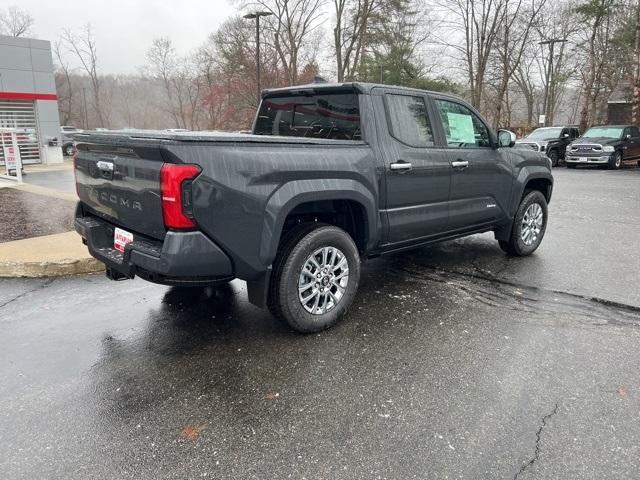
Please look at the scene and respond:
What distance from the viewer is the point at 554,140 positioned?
2084 centimetres

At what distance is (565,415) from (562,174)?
54.9 ft

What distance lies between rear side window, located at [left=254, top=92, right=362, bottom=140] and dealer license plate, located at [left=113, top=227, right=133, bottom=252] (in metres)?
1.82

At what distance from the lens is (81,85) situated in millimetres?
62969

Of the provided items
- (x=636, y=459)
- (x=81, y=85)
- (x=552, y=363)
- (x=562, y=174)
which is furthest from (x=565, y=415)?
(x=81, y=85)

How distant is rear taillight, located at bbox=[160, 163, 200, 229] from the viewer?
2.79 metres

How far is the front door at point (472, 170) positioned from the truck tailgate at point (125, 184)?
2820 millimetres

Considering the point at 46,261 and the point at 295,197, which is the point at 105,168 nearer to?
the point at 295,197

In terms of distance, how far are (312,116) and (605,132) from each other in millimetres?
19569

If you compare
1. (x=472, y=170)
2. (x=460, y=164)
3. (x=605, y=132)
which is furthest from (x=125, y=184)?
(x=605, y=132)

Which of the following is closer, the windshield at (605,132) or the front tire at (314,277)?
the front tire at (314,277)

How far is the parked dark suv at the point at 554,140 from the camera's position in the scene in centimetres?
2050

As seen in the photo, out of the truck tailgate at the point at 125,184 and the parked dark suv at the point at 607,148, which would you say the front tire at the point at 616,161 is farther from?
the truck tailgate at the point at 125,184

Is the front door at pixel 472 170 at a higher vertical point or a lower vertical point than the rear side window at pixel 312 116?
lower

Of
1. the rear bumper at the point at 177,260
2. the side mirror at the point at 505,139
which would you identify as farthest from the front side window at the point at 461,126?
the rear bumper at the point at 177,260
